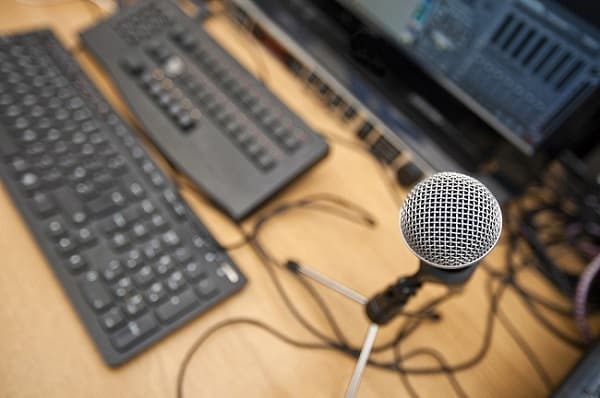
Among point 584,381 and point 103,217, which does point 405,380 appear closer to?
point 584,381

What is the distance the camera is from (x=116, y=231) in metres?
0.46

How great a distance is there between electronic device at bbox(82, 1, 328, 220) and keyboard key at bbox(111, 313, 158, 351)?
14 centimetres

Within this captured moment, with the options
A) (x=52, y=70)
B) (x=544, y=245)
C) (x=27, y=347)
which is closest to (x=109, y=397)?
(x=27, y=347)

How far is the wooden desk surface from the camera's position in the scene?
41 cm

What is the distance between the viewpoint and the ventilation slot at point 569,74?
0.44 m

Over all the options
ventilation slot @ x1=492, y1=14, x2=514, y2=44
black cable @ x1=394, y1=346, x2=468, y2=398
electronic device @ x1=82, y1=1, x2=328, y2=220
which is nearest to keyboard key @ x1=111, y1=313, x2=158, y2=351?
electronic device @ x1=82, y1=1, x2=328, y2=220

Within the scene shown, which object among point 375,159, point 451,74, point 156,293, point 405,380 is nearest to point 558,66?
point 451,74

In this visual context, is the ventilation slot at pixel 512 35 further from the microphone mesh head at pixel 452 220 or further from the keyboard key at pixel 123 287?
the keyboard key at pixel 123 287

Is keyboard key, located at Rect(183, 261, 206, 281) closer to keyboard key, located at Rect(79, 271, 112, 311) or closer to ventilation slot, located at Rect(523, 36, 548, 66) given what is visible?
keyboard key, located at Rect(79, 271, 112, 311)

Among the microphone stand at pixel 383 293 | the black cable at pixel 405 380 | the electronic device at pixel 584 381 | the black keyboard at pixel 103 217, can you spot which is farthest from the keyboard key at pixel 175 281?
the electronic device at pixel 584 381

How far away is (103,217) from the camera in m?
0.47

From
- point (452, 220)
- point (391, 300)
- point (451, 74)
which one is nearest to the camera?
point (452, 220)

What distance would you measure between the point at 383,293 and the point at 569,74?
284mm

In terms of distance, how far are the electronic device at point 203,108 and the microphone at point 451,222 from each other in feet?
0.80
